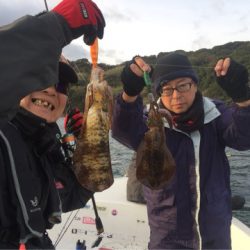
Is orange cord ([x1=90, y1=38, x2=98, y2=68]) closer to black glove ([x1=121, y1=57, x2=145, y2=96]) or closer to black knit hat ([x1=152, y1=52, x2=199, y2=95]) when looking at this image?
black glove ([x1=121, y1=57, x2=145, y2=96])

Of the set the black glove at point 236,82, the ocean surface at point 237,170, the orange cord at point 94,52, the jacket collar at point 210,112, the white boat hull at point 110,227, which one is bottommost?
the ocean surface at point 237,170

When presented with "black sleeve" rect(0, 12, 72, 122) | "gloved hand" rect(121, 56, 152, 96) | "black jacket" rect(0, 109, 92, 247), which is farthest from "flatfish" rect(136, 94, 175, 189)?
"black sleeve" rect(0, 12, 72, 122)

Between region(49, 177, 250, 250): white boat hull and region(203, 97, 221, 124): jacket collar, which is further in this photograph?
region(49, 177, 250, 250): white boat hull

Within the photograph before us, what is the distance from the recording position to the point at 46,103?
255 centimetres

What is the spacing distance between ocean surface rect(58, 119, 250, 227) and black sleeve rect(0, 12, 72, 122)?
24.9 feet

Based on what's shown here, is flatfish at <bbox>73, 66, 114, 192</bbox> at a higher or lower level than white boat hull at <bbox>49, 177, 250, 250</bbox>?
higher

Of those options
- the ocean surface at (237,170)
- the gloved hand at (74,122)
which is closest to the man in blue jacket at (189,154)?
the gloved hand at (74,122)

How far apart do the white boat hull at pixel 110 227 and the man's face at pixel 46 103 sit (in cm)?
355

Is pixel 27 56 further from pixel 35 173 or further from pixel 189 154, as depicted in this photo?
pixel 189 154

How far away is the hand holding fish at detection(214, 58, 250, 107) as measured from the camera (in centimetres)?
294

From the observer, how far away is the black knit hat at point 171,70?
3369mm

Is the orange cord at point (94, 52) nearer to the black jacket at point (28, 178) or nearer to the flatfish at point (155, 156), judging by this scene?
the black jacket at point (28, 178)

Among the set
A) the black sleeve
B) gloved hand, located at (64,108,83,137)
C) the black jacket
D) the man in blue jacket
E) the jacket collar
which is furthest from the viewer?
the jacket collar

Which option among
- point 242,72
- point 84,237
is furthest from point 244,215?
point 242,72
